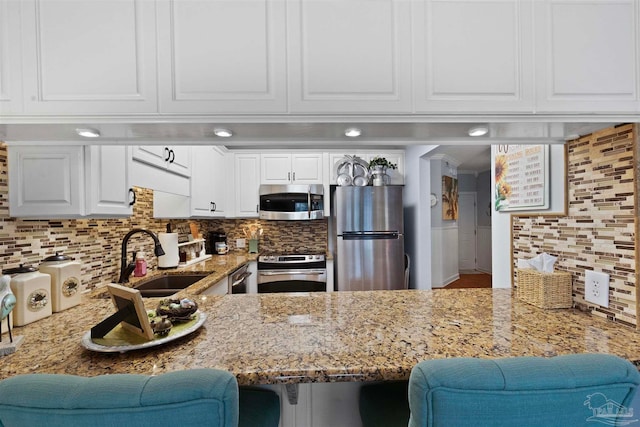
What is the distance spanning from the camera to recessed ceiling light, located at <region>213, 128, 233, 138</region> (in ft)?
3.41

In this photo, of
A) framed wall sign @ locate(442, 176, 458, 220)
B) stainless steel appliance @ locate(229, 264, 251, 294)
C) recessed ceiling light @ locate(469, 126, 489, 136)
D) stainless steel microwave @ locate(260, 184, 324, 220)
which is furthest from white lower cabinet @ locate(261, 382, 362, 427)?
framed wall sign @ locate(442, 176, 458, 220)

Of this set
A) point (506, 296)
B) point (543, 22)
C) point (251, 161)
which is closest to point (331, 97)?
point (543, 22)

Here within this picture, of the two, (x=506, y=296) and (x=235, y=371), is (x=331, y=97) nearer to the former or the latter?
(x=235, y=371)

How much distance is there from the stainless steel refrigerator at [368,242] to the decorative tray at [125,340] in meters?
2.10

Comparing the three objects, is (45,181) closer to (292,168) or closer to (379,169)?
(292,168)

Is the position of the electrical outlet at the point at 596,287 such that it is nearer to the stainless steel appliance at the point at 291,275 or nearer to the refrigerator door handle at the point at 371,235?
the refrigerator door handle at the point at 371,235

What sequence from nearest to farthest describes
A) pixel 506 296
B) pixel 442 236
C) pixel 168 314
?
pixel 168 314 < pixel 506 296 < pixel 442 236

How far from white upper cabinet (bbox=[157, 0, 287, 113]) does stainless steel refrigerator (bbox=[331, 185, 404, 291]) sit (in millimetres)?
2113

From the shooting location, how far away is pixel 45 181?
1.17 meters

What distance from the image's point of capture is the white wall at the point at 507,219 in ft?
4.02

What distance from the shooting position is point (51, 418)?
1.70ft

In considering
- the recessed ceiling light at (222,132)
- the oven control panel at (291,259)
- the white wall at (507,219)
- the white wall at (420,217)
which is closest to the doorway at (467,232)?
the white wall at (420,217)

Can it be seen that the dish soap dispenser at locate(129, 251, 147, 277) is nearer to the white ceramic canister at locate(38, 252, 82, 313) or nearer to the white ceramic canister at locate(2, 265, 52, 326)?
the white ceramic canister at locate(38, 252, 82, 313)

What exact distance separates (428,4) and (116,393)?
142cm
